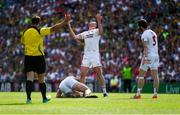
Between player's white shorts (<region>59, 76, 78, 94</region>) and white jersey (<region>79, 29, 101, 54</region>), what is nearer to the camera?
player's white shorts (<region>59, 76, 78, 94</region>)

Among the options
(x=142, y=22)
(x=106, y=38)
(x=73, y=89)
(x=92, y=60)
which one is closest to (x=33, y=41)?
(x=73, y=89)

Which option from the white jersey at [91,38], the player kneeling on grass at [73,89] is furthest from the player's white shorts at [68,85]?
the white jersey at [91,38]

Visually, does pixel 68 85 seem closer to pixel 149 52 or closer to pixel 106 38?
pixel 149 52

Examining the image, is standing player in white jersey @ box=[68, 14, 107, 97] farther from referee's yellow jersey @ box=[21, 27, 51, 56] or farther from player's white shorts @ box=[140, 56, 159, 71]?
referee's yellow jersey @ box=[21, 27, 51, 56]

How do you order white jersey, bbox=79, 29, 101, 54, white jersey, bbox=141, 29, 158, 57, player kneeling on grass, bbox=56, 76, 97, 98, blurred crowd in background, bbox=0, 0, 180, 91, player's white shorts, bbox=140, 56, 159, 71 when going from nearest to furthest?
white jersey, bbox=141, 29, 158, 57 < player's white shorts, bbox=140, 56, 159, 71 < player kneeling on grass, bbox=56, 76, 97, 98 < white jersey, bbox=79, 29, 101, 54 < blurred crowd in background, bbox=0, 0, 180, 91

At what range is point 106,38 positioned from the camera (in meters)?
43.4

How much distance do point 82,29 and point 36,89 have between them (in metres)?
5.72

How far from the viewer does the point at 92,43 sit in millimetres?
24922

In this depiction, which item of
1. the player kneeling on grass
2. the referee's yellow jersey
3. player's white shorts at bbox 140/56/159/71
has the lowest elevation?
the player kneeling on grass

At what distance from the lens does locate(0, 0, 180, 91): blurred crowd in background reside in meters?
40.0

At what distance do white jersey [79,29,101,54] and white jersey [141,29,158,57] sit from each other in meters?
2.11

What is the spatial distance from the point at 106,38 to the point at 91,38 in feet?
60.5

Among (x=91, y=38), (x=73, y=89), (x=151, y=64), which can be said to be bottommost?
(x=73, y=89)

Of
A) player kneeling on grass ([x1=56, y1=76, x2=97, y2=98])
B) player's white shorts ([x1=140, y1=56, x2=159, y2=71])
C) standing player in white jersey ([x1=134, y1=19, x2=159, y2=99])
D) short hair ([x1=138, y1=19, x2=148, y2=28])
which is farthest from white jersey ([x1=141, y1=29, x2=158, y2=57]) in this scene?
player kneeling on grass ([x1=56, y1=76, x2=97, y2=98])
